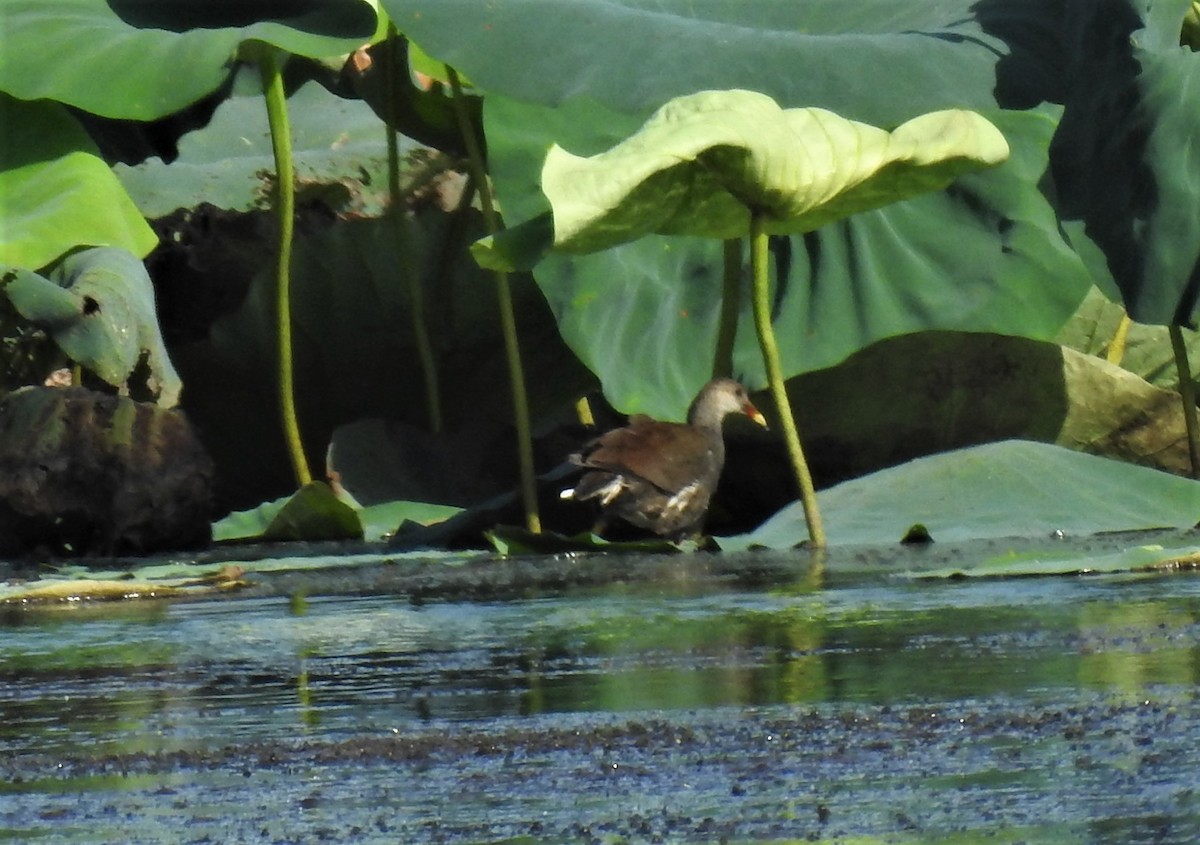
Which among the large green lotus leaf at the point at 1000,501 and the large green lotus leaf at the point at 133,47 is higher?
the large green lotus leaf at the point at 133,47

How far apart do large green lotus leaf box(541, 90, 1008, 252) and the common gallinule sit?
0.80 metres

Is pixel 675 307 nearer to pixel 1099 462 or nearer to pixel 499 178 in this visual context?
pixel 499 178

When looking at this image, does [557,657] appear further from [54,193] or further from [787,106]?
[54,193]

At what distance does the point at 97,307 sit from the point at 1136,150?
2.71 m

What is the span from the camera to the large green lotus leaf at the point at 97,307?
18.0ft

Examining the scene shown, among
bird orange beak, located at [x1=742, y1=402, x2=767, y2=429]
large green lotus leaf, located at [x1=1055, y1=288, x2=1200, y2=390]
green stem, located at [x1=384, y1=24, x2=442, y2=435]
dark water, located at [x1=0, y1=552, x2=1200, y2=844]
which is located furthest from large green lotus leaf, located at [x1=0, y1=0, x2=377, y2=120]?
large green lotus leaf, located at [x1=1055, y1=288, x2=1200, y2=390]

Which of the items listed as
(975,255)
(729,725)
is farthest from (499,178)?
(729,725)

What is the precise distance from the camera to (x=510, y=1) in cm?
570

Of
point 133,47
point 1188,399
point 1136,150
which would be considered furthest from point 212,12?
point 1188,399

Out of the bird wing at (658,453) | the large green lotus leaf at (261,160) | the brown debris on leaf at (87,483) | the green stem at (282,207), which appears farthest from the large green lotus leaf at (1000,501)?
the large green lotus leaf at (261,160)

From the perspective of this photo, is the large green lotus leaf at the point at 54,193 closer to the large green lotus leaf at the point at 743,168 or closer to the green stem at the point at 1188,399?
the large green lotus leaf at the point at 743,168

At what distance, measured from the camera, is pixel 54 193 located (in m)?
6.15

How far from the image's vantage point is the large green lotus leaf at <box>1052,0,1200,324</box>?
5.31m

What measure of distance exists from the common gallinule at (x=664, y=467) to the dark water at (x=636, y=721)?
1.68 meters
